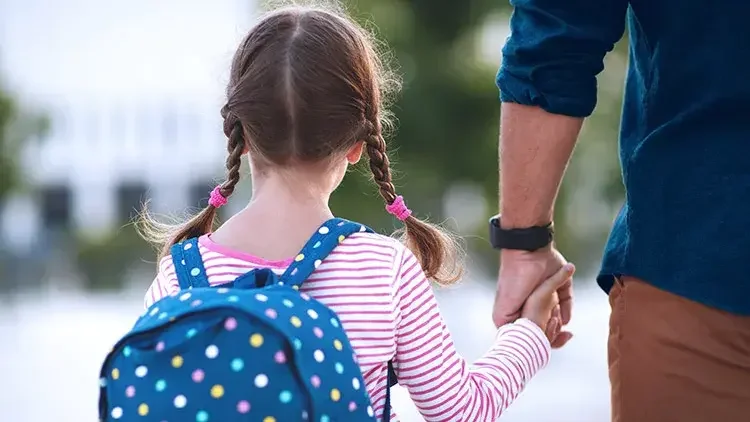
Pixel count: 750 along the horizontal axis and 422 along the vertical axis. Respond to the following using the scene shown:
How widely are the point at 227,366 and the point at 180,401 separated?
A: 0.08 meters

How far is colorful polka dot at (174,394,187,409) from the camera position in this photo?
1.64 metres

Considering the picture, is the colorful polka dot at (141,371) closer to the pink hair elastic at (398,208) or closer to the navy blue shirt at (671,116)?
the pink hair elastic at (398,208)

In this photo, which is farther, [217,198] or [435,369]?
[217,198]

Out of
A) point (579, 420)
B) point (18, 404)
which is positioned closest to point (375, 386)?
point (579, 420)

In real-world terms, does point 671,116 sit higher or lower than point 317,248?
higher

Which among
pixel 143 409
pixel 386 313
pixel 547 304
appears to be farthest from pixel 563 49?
pixel 143 409

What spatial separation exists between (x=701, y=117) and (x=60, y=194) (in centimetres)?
3405

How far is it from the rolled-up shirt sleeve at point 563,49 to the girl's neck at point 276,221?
0.52 m

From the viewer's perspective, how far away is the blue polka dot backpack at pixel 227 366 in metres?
1.64

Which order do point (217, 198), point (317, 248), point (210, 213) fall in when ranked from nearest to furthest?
point (317, 248) < point (217, 198) < point (210, 213)

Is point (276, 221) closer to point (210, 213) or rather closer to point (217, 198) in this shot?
point (217, 198)

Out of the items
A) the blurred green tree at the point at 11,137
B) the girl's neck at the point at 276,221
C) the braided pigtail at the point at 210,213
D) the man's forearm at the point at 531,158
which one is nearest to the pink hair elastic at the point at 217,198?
the braided pigtail at the point at 210,213

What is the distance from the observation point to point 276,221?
1.93 metres

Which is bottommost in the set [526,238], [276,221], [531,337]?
[531,337]
